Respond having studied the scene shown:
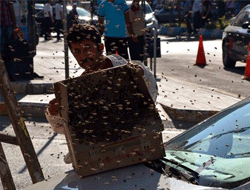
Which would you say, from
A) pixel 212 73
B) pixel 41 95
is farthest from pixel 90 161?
pixel 212 73

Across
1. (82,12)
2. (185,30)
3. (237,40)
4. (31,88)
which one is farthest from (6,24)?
(82,12)

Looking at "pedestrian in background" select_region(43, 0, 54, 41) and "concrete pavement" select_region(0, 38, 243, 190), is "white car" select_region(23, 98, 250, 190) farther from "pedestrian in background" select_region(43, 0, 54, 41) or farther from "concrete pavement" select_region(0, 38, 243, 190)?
"pedestrian in background" select_region(43, 0, 54, 41)

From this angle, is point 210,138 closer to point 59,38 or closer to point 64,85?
point 64,85

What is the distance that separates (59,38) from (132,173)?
106ft

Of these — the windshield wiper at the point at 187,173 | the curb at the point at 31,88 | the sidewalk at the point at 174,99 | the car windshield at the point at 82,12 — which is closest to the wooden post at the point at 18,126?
the windshield wiper at the point at 187,173

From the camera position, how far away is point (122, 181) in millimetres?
4090

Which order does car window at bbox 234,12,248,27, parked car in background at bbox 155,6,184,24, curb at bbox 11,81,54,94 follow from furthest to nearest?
1. parked car in background at bbox 155,6,184,24
2. car window at bbox 234,12,248,27
3. curb at bbox 11,81,54,94

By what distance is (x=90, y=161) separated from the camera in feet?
14.1

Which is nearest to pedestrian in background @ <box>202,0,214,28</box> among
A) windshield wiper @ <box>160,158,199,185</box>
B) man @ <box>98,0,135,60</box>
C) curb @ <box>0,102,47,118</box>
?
man @ <box>98,0,135,60</box>

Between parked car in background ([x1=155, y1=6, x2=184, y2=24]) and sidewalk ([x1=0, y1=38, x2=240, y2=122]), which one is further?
parked car in background ([x1=155, y1=6, x2=184, y2=24])


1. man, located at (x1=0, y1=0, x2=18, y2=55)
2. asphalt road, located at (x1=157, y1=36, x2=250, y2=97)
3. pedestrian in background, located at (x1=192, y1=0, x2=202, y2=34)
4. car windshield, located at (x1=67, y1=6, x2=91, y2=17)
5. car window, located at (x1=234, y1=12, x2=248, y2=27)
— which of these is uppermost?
man, located at (x1=0, y1=0, x2=18, y2=55)

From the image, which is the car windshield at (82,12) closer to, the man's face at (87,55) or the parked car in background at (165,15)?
the parked car in background at (165,15)

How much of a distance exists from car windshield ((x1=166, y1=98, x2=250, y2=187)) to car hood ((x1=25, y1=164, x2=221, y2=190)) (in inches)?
8.5

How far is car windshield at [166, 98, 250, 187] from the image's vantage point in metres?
4.12
